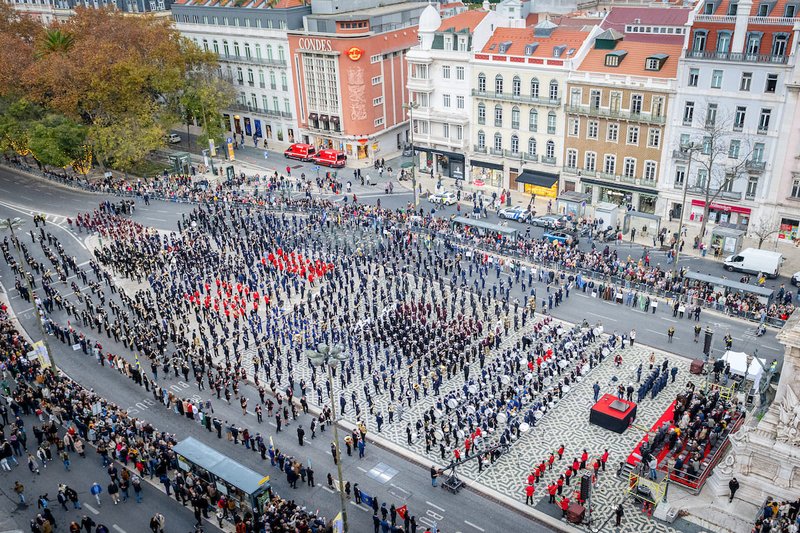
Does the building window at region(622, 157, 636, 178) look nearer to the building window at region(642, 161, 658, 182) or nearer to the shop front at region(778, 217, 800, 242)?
the building window at region(642, 161, 658, 182)

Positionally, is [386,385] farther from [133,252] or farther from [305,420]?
[133,252]

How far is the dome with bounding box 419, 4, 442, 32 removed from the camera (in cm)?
6825

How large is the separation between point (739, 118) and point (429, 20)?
30.0 meters

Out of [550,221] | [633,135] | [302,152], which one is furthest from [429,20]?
[550,221]

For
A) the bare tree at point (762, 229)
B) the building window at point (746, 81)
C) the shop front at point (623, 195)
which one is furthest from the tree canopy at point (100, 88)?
the bare tree at point (762, 229)

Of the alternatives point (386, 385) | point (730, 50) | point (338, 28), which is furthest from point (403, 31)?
point (386, 385)

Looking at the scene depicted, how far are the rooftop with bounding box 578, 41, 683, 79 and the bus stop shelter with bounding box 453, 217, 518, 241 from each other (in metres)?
16.0

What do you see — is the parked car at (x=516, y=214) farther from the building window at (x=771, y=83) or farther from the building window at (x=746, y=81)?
the building window at (x=771, y=83)

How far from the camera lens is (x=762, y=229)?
53.3 metres

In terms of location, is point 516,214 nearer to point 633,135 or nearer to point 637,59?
point 633,135

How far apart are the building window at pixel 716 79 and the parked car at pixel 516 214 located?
17574 millimetres

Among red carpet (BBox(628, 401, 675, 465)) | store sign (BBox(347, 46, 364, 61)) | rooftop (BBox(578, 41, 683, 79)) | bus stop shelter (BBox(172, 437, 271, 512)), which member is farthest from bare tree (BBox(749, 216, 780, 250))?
store sign (BBox(347, 46, 364, 61))

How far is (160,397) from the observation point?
39.0 metres

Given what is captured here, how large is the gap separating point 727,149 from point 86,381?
161 ft
